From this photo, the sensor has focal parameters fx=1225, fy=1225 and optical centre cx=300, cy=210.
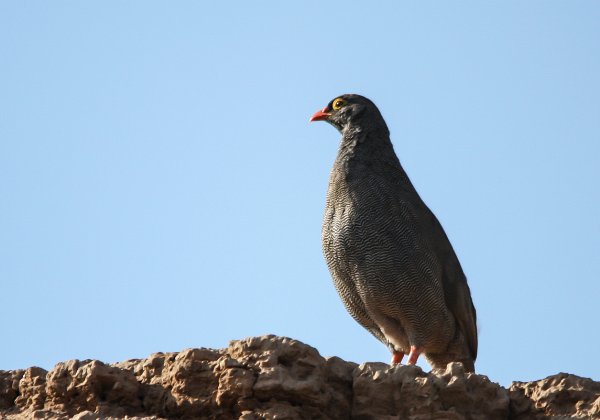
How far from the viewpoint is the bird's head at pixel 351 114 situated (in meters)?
15.7

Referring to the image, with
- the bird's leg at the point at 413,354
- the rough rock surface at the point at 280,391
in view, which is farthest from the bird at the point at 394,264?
the rough rock surface at the point at 280,391

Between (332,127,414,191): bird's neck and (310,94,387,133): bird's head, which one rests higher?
(310,94,387,133): bird's head

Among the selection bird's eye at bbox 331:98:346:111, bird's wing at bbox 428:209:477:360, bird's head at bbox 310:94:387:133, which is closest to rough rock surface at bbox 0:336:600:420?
bird's wing at bbox 428:209:477:360

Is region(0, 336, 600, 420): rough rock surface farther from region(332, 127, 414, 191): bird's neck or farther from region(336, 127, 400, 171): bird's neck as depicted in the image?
region(336, 127, 400, 171): bird's neck

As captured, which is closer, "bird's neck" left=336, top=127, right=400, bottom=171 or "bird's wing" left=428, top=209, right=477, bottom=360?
"bird's wing" left=428, top=209, right=477, bottom=360

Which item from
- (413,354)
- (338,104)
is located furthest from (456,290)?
(338,104)

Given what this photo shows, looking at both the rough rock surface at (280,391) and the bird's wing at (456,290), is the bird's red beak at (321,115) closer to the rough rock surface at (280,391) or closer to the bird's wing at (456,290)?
the bird's wing at (456,290)

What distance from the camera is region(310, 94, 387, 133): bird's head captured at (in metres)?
15.7

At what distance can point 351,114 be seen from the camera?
51.9 ft

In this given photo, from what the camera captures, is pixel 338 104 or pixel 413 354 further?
pixel 338 104

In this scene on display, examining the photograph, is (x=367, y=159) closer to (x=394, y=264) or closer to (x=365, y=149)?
(x=365, y=149)

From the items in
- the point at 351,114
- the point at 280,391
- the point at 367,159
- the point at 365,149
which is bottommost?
the point at 280,391

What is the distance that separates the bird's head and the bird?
488 mm

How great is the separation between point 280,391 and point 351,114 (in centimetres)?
761
